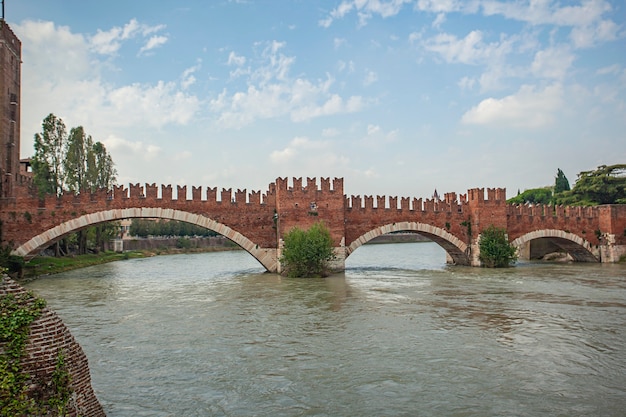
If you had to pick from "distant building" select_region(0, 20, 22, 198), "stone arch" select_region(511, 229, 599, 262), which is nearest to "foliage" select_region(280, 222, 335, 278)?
"stone arch" select_region(511, 229, 599, 262)

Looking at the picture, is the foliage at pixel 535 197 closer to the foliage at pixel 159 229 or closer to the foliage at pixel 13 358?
the foliage at pixel 159 229

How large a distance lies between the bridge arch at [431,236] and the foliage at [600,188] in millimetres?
17901

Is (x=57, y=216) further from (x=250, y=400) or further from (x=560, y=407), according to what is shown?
(x=560, y=407)

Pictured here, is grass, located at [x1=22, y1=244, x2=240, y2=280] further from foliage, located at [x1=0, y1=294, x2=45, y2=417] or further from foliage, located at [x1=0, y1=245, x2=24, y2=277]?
foliage, located at [x1=0, y1=294, x2=45, y2=417]

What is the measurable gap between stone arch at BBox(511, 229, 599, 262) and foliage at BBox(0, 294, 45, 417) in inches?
1063

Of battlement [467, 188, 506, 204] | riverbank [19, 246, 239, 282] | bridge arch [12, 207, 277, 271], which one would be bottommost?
riverbank [19, 246, 239, 282]

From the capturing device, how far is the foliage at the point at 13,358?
4.13m

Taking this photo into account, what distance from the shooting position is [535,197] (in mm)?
64250

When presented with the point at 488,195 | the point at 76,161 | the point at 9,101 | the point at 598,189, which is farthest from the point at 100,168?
the point at 598,189

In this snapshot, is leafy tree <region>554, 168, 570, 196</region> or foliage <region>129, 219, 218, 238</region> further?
leafy tree <region>554, 168, 570, 196</region>

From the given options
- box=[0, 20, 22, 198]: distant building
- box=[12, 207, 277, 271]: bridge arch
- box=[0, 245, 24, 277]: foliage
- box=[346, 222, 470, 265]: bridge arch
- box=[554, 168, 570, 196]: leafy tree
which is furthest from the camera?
box=[554, 168, 570, 196]: leafy tree

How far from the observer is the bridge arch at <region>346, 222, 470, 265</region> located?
81.7 feet

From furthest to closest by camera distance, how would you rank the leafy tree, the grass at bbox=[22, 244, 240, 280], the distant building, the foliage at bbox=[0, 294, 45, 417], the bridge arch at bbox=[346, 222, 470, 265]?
the leafy tree → the distant building → the bridge arch at bbox=[346, 222, 470, 265] → the grass at bbox=[22, 244, 240, 280] → the foliage at bbox=[0, 294, 45, 417]

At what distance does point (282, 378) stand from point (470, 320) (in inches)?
234
